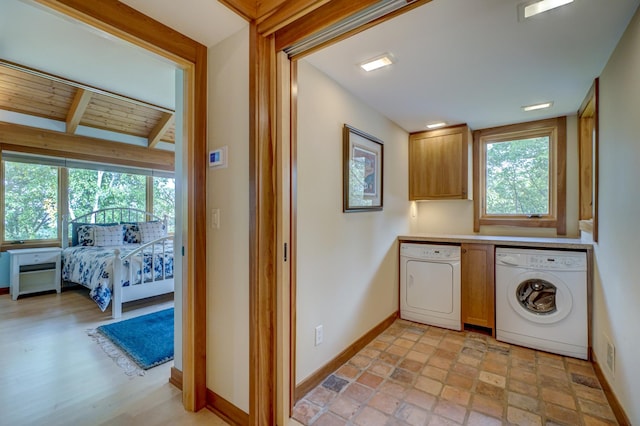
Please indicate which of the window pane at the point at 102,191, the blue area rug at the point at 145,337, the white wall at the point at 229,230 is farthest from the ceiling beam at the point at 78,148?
the white wall at the point at 229,230

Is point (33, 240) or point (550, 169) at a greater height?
point (550, 169)

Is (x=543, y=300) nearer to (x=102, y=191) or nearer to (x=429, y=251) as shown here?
(x=429, y=251)

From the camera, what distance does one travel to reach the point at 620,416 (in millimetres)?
1617

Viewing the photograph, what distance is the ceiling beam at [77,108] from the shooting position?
12.7 ft

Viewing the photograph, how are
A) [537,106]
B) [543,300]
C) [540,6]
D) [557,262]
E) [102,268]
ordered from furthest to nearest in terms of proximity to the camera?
1. [102,268]
2. [537,106]
3. [543,300]
4. [557,262]
5. [540,6]

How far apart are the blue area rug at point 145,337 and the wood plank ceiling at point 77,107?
239 centimetres

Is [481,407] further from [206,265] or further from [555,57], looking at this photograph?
[555,57]

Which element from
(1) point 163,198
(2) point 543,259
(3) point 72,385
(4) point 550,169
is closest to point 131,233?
(1) point 163,198

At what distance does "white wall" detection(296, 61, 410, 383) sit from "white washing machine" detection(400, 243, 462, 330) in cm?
37

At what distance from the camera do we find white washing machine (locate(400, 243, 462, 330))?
292 centimetres

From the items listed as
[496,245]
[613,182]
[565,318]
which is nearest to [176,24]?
[613,182]

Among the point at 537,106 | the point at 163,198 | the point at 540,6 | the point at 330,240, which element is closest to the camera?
the point at 540,6

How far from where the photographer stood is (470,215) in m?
3.53

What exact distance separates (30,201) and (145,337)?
346 centimetres
